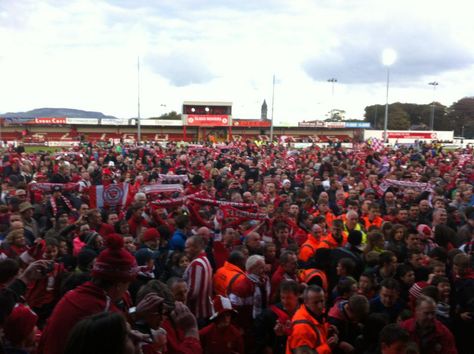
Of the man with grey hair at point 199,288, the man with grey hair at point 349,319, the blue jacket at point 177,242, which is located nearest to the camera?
the man with grey hair at point 349,319

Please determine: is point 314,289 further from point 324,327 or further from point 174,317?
point 174,317

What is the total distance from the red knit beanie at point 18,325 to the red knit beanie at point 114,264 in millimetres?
1044

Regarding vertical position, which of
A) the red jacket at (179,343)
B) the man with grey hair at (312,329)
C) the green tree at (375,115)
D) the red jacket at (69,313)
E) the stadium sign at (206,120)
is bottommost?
the man with grey hair at (312,329)

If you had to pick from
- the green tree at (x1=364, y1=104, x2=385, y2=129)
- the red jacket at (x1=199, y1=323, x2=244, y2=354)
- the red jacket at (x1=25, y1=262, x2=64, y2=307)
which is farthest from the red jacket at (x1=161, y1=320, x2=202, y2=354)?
the green tree at (x1=364, y1=104, x2=385, y2=129)

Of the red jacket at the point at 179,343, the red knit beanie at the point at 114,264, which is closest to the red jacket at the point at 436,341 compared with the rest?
the red jacket at the point at 179,343

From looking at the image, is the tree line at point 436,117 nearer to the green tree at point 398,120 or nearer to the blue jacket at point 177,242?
the green tree at point 398,120

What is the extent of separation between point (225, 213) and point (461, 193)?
5.94 m

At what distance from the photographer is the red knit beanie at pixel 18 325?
3391 mm

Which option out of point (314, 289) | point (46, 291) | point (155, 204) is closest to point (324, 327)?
point (314, 289)

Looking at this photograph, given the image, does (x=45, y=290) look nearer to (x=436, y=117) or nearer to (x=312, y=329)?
(x=312, y=329)

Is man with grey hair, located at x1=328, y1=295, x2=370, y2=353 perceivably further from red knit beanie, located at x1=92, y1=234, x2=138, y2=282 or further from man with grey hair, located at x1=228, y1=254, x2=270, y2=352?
red knit beanie, located at x1=92, y1=234, x2=138, y2=282

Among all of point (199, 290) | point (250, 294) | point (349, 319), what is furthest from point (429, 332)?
point (199, 290)

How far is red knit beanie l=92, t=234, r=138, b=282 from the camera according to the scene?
2.79 m

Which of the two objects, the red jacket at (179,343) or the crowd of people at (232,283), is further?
the red jacket at (179,343)
